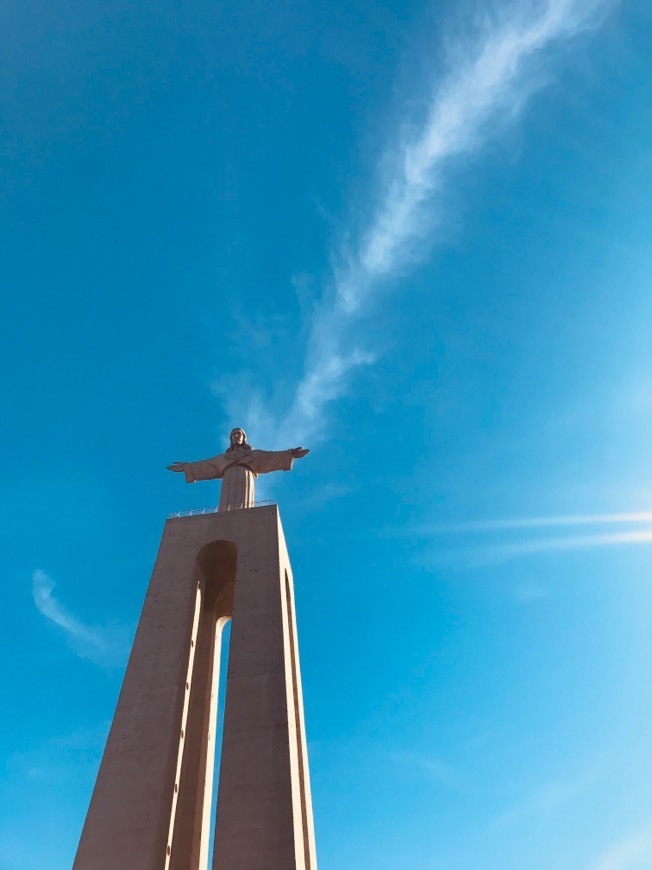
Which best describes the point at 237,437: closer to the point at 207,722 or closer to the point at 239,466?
the point at 239,466

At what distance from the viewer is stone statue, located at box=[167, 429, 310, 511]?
25.0m

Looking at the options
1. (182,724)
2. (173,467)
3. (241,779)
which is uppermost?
(173,467)

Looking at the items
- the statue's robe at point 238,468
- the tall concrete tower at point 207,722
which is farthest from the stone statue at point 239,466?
the tall concrete tower at point 207,722

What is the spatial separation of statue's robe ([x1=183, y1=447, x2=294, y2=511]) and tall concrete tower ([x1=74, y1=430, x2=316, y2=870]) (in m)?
Result: 1.45

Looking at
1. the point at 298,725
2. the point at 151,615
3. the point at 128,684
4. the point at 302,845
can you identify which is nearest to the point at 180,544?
the point at 151,615

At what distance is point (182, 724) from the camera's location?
1730cm

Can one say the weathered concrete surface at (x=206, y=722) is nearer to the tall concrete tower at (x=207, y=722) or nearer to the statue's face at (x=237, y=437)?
the tall concrete tower at (x=207, y=722)

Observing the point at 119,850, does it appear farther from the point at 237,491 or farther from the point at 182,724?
the point at 237,491

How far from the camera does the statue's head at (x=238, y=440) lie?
27.0 m

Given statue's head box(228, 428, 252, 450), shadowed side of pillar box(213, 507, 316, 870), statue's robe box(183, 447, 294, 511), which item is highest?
statue's head box(228, 428, 252, 450)

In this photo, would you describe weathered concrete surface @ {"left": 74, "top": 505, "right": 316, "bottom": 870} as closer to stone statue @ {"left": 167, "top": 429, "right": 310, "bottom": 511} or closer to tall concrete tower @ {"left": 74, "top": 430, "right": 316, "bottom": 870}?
tall concrete tower @ {"left": 74, "top": 430, "right": 316, "bottom": 870}

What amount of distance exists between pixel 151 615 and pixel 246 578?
9.69ft

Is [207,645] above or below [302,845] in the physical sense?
above

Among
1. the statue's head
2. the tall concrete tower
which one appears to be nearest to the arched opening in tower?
the tall concrete tower
